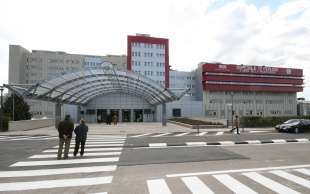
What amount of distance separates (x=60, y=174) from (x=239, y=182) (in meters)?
5.27

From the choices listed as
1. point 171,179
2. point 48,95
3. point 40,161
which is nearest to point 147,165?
point 171,179

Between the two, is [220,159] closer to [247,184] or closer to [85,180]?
[247,184]

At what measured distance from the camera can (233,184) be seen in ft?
25.3

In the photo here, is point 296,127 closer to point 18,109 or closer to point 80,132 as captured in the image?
point 80,132

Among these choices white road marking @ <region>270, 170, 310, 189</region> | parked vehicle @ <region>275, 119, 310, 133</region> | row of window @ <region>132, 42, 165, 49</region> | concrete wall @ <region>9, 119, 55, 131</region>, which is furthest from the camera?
row of window @ <region>132, 42, 165, 49</region>

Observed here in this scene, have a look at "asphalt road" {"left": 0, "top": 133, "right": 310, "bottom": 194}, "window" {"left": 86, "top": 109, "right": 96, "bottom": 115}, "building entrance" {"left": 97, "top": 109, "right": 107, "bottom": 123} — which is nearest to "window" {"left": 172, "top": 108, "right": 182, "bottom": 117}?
"building entrance" {"left": 97, "top": 109, "right": 107, "bottom": 123}

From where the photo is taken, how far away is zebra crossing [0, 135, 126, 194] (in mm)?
7375

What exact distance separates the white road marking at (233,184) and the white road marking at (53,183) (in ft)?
10.2

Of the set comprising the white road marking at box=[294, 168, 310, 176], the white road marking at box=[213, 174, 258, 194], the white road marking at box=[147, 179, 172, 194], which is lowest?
the white road marking at box=[294, 168, 310, 176]

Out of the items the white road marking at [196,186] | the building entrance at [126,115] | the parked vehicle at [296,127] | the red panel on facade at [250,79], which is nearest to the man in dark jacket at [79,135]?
the white road marking at [196,186]

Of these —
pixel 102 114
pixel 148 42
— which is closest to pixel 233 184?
pixel 102 114

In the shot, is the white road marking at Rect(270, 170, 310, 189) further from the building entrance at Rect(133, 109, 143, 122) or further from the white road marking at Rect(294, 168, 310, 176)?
the building entrance at Rect(133, 109, 143, 122)

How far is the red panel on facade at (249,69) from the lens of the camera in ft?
298

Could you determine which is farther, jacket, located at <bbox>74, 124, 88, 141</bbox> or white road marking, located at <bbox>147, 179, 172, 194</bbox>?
jacket, located at <bbox>74, 124, 88, 141</bbox>
